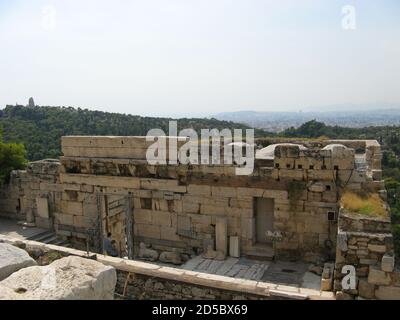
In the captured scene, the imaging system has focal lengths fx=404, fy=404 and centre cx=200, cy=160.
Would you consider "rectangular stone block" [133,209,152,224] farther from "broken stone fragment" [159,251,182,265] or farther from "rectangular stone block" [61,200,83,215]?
"rectangular stone block" [61,200,83,215]

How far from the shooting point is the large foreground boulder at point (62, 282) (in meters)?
4.06

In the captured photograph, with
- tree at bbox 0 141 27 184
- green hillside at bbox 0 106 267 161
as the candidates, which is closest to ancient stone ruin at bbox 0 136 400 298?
tree at bbox 0 141 27 184

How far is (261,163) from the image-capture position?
417 inches

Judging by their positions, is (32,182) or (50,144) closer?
(32,182)

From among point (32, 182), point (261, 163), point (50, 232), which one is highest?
point (261, 163)

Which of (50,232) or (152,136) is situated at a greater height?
(152,136)

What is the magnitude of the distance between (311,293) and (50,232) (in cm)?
1007

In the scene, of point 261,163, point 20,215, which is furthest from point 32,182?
point 261,163

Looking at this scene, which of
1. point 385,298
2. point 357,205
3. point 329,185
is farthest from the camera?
point 329,185

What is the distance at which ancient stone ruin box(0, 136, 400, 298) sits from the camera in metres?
9.91

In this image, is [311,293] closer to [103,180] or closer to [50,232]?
[103,180]

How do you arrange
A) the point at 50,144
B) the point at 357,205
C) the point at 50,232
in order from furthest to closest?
1. the point at 50,144
2. the point at 50,232
3. the point at 357,205

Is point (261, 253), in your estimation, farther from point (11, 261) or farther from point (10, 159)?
point (10, 159)

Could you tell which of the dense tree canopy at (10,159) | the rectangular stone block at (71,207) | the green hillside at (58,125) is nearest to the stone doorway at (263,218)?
the rectangular stone block at (71,207)
